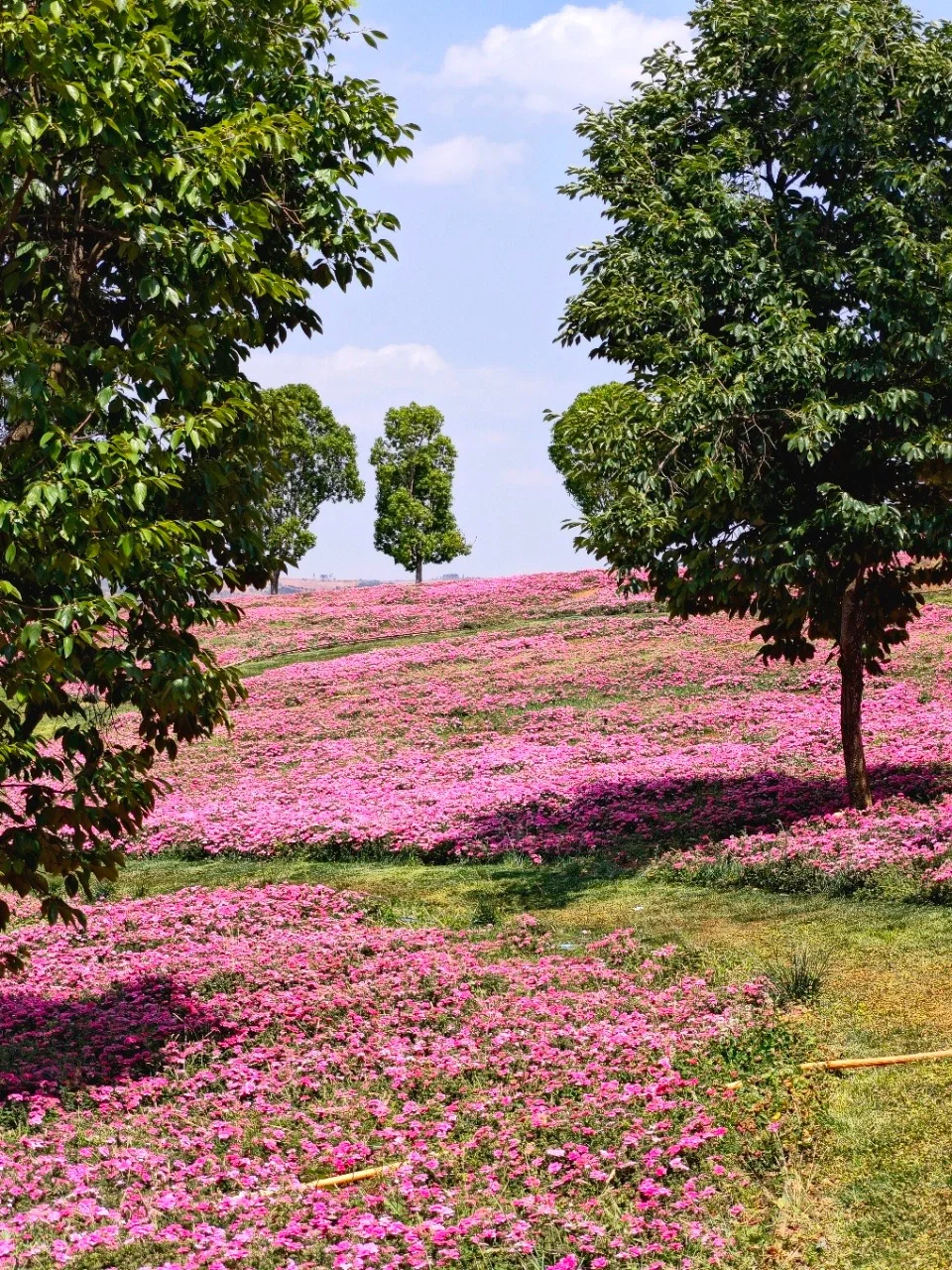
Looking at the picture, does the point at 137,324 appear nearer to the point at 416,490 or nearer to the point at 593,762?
the point at 593,762

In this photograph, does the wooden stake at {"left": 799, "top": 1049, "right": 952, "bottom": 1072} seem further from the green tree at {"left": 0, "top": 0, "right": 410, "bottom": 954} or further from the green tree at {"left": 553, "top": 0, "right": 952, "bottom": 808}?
the green tree at {"left": 553, "top": 0, "right": 952, "bottom": 808}

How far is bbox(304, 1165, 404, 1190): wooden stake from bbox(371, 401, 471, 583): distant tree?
71.0 metres

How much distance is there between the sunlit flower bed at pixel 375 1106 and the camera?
24.6 feet

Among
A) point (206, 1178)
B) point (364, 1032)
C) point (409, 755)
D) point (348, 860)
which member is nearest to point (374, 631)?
point (409, 755)

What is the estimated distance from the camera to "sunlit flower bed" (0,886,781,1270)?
24.6ft

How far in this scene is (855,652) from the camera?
708 inches

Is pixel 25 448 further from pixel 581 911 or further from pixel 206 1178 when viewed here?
pixel 581 911

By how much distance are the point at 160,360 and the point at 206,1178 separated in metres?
5.93

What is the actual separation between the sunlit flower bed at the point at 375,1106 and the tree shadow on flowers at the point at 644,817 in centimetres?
376

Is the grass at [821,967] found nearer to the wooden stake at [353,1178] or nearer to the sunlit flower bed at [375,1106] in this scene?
the sunlit flower bed at [375,1106]

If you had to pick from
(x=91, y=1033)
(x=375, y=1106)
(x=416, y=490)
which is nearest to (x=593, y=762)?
(x=91, y=1033)

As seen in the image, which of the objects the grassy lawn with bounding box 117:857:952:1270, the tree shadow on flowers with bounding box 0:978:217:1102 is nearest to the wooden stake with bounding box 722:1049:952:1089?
the grassy lawn with bounding box 117:857:952:1270

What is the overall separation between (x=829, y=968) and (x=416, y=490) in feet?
228

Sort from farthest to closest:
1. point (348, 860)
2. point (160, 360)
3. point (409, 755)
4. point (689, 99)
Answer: point (409, 755) < point (348, 860) < point (689, 99) < point (160, 360)
